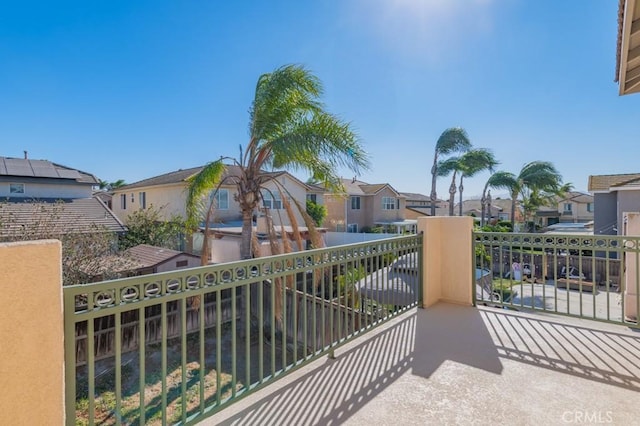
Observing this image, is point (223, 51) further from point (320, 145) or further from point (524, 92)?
point (524, 92)

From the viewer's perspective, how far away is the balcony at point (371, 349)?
1754 mm

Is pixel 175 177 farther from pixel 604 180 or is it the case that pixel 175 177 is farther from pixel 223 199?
pixel 604 180

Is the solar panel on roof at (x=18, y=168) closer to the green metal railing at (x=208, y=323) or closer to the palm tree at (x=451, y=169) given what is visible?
the green metal railing at (x=208, y=323)

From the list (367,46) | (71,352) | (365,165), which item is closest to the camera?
(71,352)

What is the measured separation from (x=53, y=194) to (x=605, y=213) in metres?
31.6

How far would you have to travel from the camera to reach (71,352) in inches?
76.6

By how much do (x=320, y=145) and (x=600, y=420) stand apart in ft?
20.2

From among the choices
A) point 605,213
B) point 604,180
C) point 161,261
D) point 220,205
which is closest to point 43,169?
point 220,205

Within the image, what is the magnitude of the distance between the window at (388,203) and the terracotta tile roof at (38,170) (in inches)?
1034

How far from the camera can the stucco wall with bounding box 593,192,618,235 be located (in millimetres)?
16516

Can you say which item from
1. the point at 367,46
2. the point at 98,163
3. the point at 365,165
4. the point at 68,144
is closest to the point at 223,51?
the point at 367,46

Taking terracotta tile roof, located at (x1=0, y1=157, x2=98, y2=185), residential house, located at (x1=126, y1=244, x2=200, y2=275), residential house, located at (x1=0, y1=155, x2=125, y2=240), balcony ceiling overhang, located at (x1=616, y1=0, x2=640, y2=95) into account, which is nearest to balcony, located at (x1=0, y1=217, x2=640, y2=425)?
balcony ceiling overhang, located at (x1=616, y1=0, x2=640, y2=95)

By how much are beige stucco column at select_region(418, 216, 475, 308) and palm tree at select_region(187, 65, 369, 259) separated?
225 centimetres

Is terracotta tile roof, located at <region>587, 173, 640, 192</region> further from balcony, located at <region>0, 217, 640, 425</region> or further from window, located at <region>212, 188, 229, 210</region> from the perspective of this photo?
window, located at <region>212, 188, 229, 210</region>
